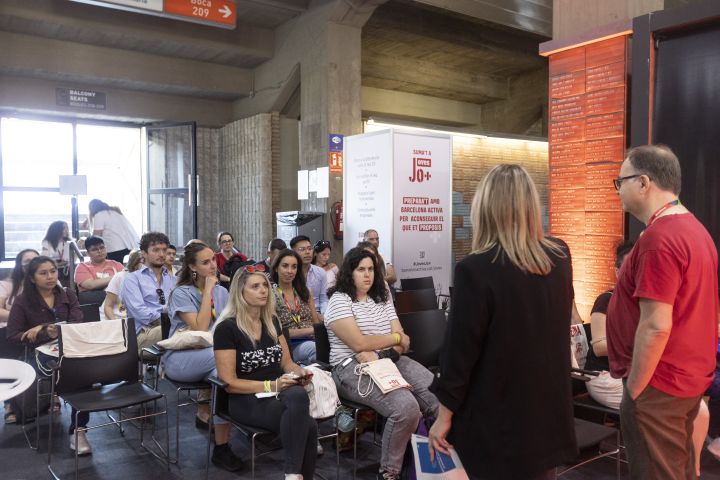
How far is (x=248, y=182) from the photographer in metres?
10.9

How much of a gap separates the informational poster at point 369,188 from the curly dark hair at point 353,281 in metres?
3.38

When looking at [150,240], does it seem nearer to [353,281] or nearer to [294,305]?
[294,305]

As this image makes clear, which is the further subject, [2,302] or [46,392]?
[2,302]

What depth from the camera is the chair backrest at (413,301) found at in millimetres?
5207

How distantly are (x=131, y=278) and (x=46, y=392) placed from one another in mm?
1140

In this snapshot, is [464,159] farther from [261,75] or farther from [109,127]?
[109,127]

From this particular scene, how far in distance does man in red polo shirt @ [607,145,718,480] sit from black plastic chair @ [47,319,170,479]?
2648 mm

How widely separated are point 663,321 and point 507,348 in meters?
0.59

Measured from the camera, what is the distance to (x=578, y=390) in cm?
371

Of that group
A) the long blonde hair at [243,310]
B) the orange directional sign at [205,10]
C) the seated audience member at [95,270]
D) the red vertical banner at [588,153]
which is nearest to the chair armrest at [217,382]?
the long blonde hair at [243,310]

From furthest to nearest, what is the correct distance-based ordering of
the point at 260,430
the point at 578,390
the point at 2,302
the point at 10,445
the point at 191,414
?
the point at 2,302 < the point at 191,414 < the point at 10,445 < the point at 578,390 < the point at 260,430

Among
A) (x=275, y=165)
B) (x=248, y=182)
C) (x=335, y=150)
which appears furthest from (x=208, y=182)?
(x=335, y=150)

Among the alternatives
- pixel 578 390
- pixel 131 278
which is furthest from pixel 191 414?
pixel 578 390

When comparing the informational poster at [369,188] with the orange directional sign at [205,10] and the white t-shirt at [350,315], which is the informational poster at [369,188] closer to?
the orange directional sign at [205,10]
